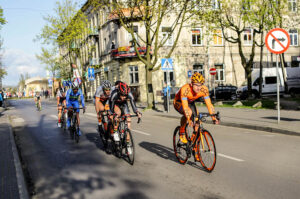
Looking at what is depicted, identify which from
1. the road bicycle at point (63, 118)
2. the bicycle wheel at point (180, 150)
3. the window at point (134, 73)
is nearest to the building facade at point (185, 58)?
the window at point (134, 73)

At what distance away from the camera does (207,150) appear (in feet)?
18.3

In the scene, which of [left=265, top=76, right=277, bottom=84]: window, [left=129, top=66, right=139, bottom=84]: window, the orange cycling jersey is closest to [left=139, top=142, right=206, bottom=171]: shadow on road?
the orange cycling jersey

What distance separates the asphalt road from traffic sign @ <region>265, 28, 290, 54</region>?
3.14 meters

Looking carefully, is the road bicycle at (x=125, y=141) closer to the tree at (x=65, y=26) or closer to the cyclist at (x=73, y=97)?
the cyclist at (x=73, y=97)

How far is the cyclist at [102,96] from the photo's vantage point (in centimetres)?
772

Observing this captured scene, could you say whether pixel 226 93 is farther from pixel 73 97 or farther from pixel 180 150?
pixel 180 150

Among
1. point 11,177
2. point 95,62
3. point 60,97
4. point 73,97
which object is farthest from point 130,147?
point 95,62

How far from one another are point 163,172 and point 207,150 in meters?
0.90

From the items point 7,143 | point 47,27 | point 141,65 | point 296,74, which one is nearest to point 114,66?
point 141,65

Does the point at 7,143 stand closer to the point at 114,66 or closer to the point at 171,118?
the point at 171,118

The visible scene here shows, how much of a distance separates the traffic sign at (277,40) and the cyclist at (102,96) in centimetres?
574

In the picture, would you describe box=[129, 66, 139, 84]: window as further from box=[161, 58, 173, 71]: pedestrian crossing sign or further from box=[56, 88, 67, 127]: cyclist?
box=[56, 88, 67, 127]: cyclist

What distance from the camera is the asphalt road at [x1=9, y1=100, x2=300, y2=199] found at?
15.2 feet

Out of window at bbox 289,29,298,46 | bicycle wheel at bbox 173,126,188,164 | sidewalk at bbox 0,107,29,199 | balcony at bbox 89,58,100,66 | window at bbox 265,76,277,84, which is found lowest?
sidewalk at bbox 0,107,29,199
